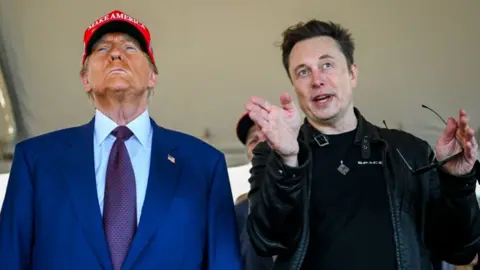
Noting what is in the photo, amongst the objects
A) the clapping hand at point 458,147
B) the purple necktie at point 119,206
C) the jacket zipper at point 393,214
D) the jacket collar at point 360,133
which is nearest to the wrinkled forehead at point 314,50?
the jacket collar at point 360,133

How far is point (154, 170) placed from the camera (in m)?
1.49

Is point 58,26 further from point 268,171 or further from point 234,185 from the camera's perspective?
point 268,171

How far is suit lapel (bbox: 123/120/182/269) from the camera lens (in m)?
1.39

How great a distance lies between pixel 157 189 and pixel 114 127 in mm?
203

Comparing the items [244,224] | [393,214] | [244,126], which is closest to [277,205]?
[393,214]

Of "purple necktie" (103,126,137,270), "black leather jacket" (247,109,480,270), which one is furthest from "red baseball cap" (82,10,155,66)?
"black leather jacket" (247,109,480,270)

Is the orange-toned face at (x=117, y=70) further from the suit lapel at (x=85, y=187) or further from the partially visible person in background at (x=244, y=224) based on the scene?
the partially visible person in background at (x=244, y=224)

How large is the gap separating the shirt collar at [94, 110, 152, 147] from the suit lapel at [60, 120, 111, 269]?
2 cm

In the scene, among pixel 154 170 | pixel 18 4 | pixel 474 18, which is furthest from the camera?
pixel 474 18

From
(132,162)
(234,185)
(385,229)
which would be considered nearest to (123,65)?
Result: (132,162)

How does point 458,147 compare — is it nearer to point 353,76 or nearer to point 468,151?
point 468,151

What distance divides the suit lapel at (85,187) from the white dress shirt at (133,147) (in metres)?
0.02

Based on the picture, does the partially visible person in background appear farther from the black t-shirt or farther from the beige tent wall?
the beige tent wall

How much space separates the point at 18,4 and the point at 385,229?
5.98 feet
